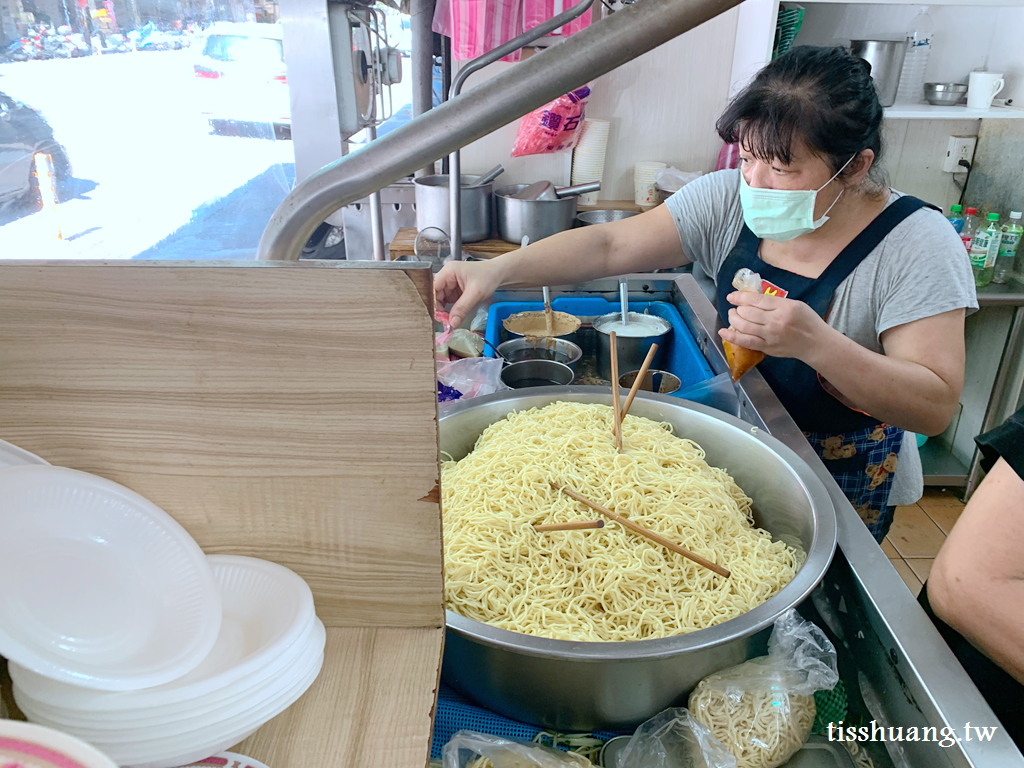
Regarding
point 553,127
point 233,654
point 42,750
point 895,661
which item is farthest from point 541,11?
point 42,750

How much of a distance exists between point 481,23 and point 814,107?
2.52m

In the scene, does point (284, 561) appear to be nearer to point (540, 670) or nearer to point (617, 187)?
point (540, 670)

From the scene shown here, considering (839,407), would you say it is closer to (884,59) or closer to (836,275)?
(836,275)

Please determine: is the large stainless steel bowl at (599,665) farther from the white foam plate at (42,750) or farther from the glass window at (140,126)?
the glass window at (140,126)

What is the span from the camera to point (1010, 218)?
3.87m

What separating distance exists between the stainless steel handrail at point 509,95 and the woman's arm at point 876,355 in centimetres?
106

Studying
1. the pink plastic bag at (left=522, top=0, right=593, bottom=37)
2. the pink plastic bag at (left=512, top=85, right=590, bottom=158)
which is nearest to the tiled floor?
the pink plastic bag at (left=512, top=85, right=590, bottom=158)

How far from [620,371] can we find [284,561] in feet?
5.85

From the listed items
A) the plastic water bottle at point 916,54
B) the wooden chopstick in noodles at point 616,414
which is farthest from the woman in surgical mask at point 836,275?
the plastic water bottle at point 916,54

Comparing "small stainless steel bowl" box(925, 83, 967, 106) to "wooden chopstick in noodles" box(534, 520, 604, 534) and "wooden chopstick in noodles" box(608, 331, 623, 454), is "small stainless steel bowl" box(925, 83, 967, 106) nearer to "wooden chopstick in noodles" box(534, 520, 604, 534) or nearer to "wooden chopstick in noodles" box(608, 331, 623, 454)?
"wooden chopstick in noodles" box(608, 331, 623, 454)

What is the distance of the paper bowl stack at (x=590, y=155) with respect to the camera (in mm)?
4445

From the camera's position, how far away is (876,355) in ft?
5.71

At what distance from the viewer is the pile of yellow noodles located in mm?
1286

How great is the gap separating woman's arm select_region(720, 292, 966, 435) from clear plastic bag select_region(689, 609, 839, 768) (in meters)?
0.81
